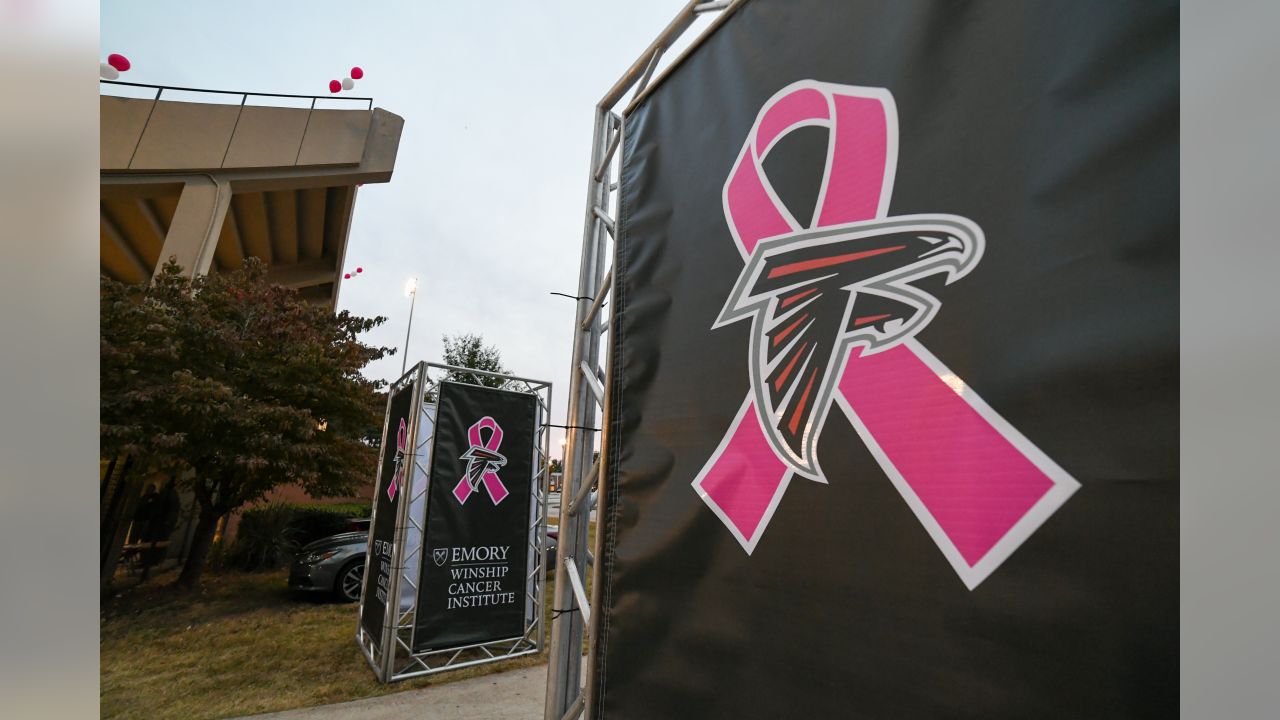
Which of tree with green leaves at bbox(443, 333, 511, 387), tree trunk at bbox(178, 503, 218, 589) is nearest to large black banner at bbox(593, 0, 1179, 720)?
tree trunk at bbox(178, 503, 218, 589)

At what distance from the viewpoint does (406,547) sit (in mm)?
5422

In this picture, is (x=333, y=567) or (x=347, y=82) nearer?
(x=333, y=567)

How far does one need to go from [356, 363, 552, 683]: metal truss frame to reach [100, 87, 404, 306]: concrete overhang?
7.76 meters

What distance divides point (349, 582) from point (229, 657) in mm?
2501

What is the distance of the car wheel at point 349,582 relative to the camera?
8.15 meters

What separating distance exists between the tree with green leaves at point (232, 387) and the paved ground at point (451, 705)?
4.40 meters

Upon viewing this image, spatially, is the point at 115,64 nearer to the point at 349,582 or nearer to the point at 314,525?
the point at 349,582

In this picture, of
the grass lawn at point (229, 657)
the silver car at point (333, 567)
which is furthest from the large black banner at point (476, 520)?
the silver car at point (333, 567)

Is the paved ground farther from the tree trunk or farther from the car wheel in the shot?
the tree trunk

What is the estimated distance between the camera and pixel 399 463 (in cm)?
595

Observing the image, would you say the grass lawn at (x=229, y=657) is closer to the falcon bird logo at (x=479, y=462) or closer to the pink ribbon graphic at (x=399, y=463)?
the pink ribbon graphic at (x=399, y=463)

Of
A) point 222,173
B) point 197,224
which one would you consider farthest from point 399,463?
point 222,173

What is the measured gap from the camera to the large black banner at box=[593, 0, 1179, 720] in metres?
1.05
